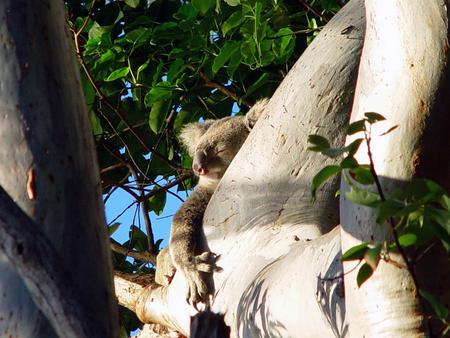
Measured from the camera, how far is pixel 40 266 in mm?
1449

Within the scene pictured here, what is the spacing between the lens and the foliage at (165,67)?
11.5 feet

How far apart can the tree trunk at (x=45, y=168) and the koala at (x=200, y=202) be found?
95 centimetres

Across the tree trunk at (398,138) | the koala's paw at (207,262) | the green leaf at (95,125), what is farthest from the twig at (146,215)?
the tree trunk at (398,138)

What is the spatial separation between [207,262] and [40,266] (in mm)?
1436

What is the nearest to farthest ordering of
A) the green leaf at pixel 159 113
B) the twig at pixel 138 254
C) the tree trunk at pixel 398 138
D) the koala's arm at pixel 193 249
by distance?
the tree trunk at pixel 398 138 < the koala's arm at pixel 193 249 < the green leaf at pixel 159 113 < the twig at pixel 138 254

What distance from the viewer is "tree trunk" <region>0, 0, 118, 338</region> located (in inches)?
68.9

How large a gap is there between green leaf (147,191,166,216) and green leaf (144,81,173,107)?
67 cm

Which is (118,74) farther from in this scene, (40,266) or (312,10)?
(40,266)

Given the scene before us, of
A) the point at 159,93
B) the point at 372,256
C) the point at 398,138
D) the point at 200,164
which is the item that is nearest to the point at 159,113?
the point at 159,93

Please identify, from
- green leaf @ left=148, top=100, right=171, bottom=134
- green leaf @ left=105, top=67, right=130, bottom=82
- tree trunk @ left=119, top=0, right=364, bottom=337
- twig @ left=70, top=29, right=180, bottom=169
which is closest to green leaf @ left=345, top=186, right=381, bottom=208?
tree trunk @ left=119, top=0, right=364, bottom=337

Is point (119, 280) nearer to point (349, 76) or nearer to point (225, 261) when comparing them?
point (225, 261)

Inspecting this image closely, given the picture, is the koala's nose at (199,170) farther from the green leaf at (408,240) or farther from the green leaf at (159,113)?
the green leaf at (408,240)

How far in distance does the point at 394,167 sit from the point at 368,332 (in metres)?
0.29

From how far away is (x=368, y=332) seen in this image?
1749 millimetres
